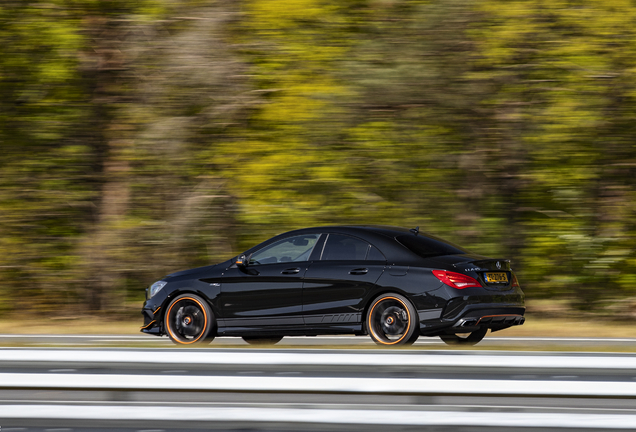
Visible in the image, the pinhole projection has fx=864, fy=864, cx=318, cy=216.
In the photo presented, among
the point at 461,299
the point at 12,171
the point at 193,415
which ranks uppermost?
the point at 12,171

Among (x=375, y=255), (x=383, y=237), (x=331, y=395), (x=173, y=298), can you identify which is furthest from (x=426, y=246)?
(x=331, y=395)

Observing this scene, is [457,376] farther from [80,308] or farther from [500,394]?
[80,308]

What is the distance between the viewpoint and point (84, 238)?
16031mm

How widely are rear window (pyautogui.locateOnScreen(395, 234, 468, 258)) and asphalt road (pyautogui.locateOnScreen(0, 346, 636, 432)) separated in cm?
372

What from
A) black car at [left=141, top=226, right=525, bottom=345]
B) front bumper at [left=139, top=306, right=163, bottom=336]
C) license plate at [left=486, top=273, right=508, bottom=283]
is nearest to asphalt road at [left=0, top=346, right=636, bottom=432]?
black car at [left=141, top=226, right=525, bottom=345]

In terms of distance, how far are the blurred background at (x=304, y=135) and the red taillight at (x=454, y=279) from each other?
19.1 ft

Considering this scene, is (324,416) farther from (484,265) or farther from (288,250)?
(288,250)

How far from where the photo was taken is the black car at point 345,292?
901 centimetres

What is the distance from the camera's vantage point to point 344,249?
977 cm

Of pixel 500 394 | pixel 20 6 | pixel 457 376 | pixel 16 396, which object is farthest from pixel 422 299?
pixel 20 6

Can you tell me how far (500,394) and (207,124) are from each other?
1146 cm

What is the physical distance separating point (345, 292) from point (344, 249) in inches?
22.6

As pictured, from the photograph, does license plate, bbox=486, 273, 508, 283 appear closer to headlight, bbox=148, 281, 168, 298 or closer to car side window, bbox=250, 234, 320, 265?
car side window, bbox=250, 234, 320, 265

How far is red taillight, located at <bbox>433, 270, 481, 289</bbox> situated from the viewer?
352 inches
